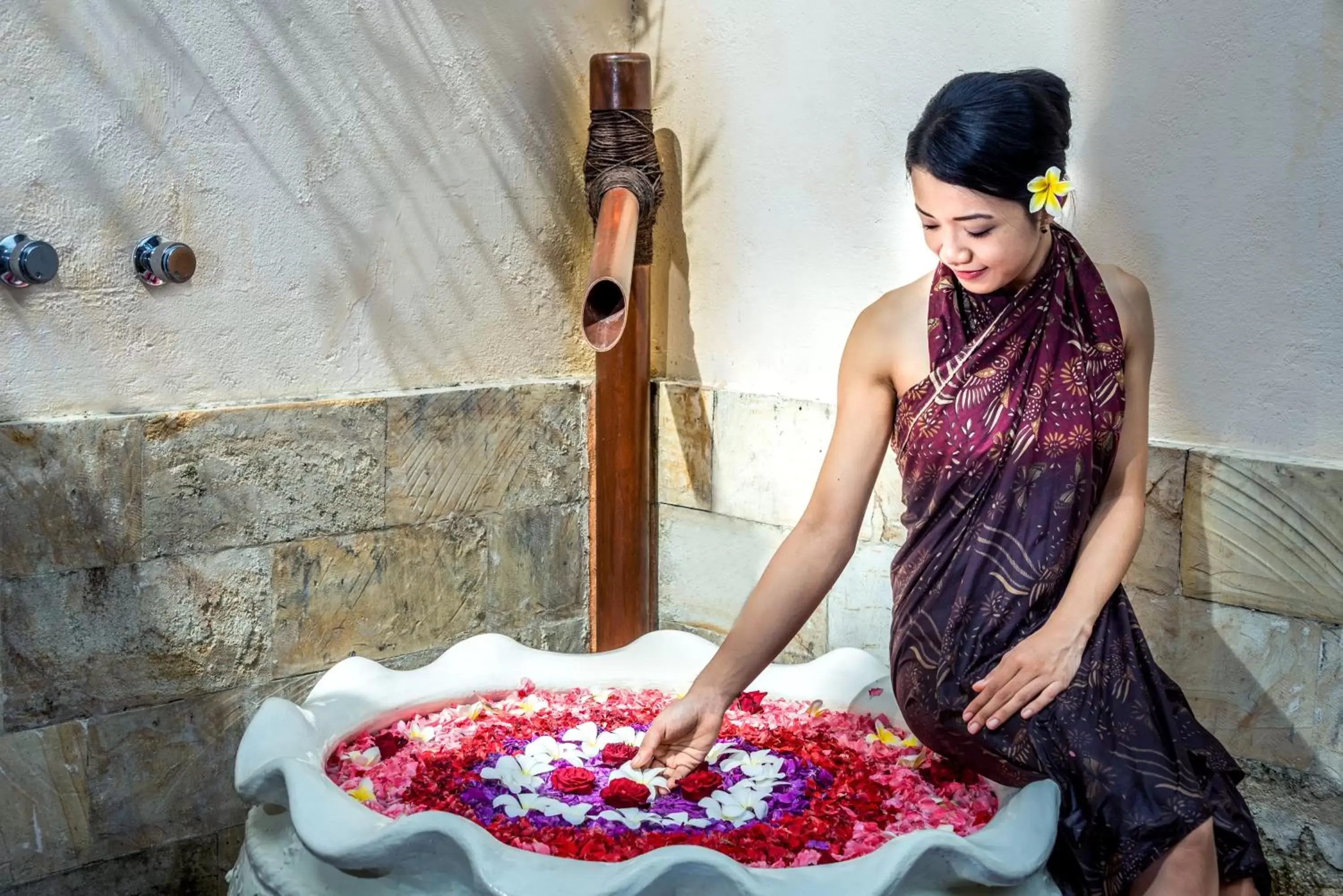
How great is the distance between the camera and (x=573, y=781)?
85.3 inches

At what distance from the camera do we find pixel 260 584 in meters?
2.84

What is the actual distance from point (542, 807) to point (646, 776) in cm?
21

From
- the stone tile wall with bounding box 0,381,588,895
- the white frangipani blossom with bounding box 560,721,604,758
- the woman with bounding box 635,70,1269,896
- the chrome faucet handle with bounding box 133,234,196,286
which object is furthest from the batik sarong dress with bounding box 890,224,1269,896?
the chrome faucet handle with bounding box 133,234,196,286

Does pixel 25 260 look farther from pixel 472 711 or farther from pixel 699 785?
pixel 699 785

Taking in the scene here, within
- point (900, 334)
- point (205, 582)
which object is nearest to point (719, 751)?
point (900, 334)

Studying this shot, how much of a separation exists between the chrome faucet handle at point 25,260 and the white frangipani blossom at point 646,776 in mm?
1368

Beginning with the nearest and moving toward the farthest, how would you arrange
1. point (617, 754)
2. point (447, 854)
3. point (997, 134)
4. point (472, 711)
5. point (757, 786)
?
point (447, 854)
point (997, 134)
point (757, 786)
point (617, 754)
point (472, 711)

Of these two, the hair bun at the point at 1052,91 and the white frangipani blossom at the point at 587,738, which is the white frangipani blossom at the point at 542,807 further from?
the hair bun at the point at 1052,91

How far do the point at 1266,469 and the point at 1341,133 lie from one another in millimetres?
588

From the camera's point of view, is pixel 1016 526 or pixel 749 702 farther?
pixel 749 702

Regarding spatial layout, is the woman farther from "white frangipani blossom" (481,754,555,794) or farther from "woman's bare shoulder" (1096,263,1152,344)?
"white frangipani blossom" (481,754,555,794)

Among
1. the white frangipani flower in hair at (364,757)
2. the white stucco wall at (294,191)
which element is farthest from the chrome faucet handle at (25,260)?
the white frangipani flower in hair at (364,757)

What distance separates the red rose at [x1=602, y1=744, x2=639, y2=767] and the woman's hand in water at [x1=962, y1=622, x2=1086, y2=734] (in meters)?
0.60

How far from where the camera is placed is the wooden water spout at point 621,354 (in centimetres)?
305
